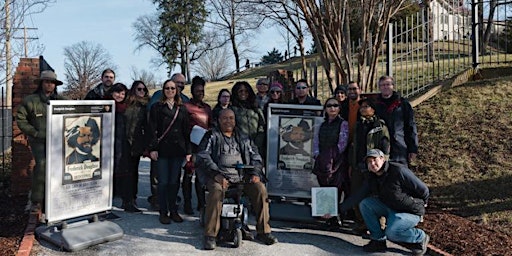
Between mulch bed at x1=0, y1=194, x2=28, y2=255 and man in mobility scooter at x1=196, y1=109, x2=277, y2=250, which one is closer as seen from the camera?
mulch bed at x1=0, y1=194, x2=28, y2=255

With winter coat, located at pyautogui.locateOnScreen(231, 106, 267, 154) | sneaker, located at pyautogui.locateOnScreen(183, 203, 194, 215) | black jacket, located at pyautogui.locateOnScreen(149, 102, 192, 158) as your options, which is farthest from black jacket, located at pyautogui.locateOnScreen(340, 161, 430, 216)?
sneaker, located at pyautogui.locateOnScreen(183, 203, 194, 215)

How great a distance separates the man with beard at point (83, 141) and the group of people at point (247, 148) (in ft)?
1.77

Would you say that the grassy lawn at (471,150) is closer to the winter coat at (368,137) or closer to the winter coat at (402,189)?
the winter coat at (402,189)

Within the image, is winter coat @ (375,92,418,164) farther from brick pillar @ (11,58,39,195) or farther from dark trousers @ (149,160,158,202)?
brick pillar @ (11,58,39,195)

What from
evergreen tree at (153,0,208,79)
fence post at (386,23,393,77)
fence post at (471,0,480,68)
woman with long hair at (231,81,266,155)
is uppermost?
evergreen tree at (153,0,208,79)

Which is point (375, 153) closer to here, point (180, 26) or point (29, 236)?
point (29, 236)

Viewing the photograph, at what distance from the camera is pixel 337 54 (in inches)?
368

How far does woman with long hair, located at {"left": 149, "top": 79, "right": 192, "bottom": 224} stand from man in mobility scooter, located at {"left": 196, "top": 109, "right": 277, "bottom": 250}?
0.64m

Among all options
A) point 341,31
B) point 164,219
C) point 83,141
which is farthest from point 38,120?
point 341,31

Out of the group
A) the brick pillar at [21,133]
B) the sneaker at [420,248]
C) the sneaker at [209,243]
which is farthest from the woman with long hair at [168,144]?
the sneaker at [420,248]

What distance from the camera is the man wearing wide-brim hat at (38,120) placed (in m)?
6.08

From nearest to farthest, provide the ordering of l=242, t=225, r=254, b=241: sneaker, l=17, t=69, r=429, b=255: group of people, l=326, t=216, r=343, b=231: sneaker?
l=17, t=69, r=429, b=255: group of people → l=242, t=225, r=254, b=241: sneaker → l=326, t=216, r=343, b=231: sneaker

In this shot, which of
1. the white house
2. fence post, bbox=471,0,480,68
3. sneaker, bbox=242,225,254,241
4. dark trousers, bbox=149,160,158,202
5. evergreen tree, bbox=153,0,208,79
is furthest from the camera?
evergreen tree, bbox=153,0,208,79

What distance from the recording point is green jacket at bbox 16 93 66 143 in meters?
6.06
